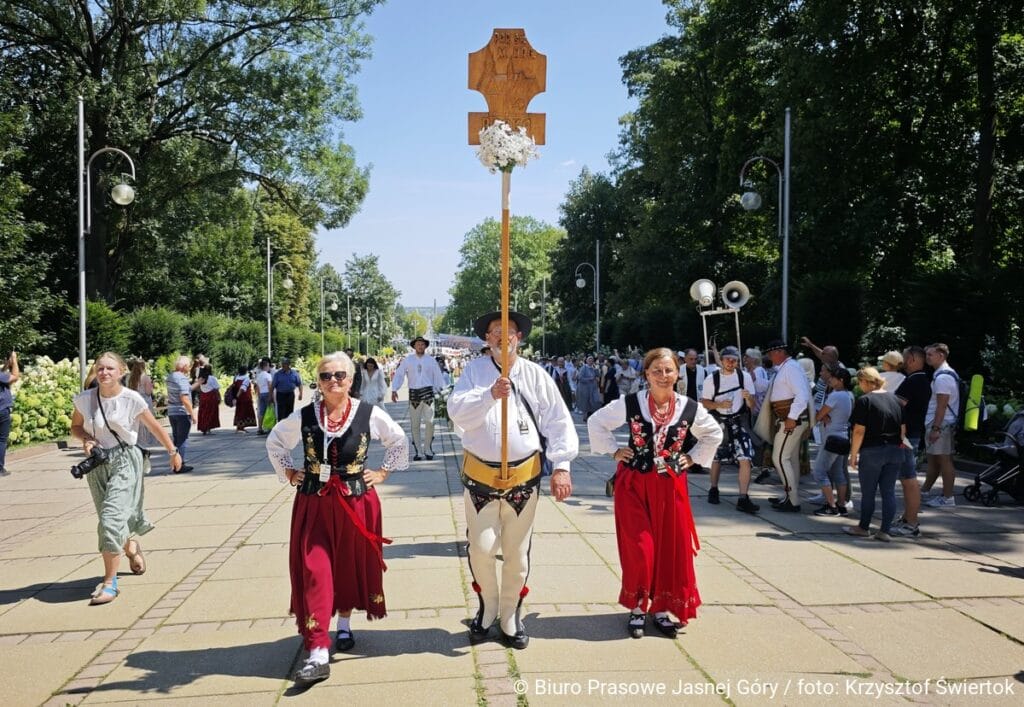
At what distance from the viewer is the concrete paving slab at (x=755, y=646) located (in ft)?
14.3

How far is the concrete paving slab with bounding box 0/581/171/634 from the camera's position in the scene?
17.3ft

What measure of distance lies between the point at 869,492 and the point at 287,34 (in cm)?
2573

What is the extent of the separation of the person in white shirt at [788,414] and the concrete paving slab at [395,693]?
5.35 m

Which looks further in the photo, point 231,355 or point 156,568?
point 231,355

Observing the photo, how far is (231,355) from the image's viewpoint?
39.1 m

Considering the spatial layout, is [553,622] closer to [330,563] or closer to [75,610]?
[330,563]

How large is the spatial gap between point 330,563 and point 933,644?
3.37m

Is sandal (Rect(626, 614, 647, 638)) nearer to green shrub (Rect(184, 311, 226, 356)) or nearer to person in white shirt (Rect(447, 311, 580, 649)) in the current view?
person in white shirt (Rect(447, 311, 580, 649))

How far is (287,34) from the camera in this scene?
27766mm

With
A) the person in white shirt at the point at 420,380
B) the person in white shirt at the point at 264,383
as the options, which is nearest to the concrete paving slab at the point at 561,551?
the person in white shirt at the point at 420,380

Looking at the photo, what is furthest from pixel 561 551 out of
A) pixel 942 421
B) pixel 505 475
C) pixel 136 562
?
pixel 942 421

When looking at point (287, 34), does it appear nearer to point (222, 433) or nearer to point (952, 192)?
point (222, 433)

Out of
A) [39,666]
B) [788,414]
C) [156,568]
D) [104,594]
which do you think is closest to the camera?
[39,666]

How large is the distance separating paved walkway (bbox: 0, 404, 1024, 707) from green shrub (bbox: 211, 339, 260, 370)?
95.9 feet
